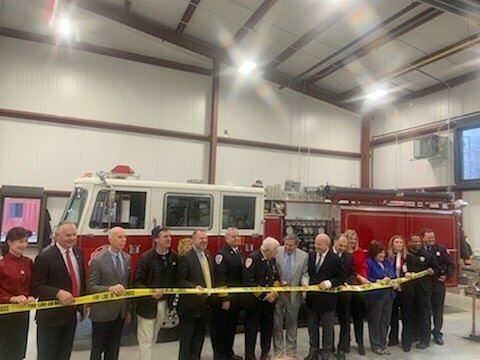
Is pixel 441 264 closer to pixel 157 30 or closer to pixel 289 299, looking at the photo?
pixel 289 299

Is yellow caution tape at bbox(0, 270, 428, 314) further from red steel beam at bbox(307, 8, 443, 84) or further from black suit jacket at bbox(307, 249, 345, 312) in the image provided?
red steel beam at bbox(307, 8, 443, 84)

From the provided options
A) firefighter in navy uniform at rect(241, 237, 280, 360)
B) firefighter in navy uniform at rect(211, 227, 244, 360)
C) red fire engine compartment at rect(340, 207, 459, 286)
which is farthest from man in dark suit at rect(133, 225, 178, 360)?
red fire engine compartment at rect(340, 207, 459, 286)

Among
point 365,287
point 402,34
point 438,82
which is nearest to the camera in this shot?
point 365,287

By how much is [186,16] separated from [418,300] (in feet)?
29.7

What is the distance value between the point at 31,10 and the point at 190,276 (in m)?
9.29

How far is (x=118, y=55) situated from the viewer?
→ 37.5ft

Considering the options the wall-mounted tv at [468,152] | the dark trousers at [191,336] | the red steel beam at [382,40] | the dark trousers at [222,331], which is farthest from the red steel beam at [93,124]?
the dark trousers at [191,336]

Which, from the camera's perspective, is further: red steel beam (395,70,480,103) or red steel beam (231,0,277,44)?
red steel beam (395,70,480,103)

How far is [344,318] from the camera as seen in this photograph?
5.35m

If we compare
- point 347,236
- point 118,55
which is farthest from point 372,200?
point 118,55

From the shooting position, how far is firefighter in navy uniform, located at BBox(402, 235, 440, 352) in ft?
19.0

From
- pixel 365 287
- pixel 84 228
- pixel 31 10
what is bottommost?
pixel 365 287

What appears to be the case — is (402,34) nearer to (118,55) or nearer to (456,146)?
(456,146)

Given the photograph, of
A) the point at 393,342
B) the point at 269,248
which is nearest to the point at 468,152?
the point at 393,342
